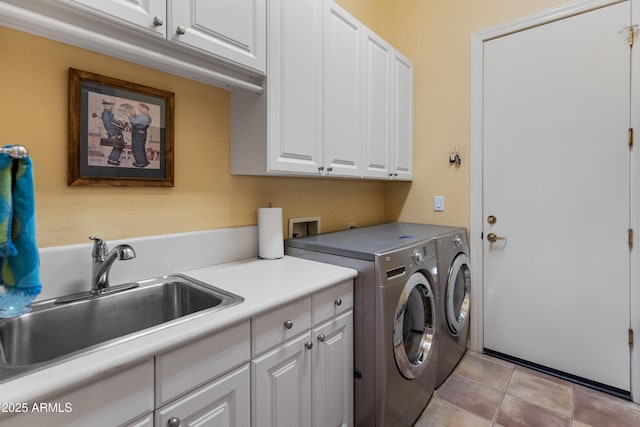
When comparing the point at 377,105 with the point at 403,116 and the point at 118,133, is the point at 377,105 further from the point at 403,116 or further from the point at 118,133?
the point at 118,133

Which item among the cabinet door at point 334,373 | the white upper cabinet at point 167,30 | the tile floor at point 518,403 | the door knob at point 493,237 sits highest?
the white upper cabinet at point 167,30

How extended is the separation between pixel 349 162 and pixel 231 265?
3.07ft

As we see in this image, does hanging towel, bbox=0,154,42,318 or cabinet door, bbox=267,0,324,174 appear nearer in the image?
hanging towel, bbox=0,154,42,318

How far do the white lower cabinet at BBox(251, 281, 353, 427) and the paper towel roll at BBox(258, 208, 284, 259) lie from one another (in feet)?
1.55

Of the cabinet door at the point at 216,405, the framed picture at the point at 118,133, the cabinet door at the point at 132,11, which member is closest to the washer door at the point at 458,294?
the cabinet door at the point at 216,405

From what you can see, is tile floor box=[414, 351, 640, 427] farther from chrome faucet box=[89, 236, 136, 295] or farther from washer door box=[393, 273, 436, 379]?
chrome faucet box=[89, 236, 136, 295]

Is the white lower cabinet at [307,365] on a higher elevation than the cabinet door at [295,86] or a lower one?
lower

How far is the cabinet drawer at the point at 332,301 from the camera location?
1312mm

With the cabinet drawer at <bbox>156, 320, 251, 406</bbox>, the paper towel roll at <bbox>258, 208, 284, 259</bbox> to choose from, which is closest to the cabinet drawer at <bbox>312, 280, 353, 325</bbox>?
the cabinet drawer at <bbox>156, 320, 251, 406</bbox>

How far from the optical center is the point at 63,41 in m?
1.13

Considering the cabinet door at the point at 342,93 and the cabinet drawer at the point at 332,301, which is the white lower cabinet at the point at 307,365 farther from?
the cabinet door at the point at 342,93

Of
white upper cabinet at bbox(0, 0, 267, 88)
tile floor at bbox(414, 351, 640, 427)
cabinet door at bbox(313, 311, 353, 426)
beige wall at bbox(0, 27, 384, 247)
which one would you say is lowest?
tile floor at bbox(414, 351, 640, 427)

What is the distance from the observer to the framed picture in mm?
1176

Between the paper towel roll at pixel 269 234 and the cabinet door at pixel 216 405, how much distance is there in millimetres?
735
